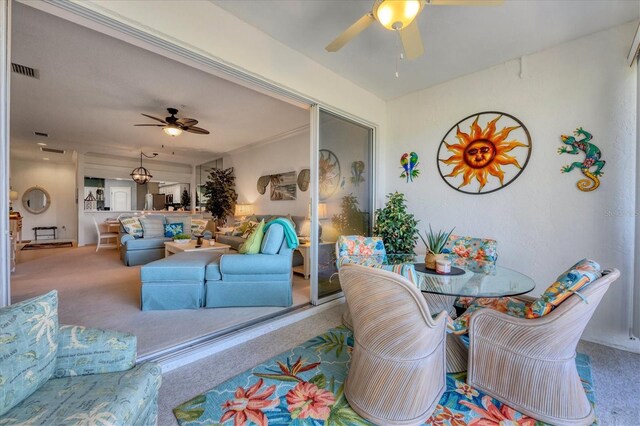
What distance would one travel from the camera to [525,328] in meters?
1.50

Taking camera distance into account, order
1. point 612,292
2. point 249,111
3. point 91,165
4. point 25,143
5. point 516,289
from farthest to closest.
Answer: point 91,165
point 25,143
point 249,111
point 612,292
point 516,289

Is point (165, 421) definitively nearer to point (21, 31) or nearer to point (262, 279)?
point (262, 279)

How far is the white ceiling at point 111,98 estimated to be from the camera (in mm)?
2578

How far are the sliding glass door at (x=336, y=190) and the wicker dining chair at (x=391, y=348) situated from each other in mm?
1599

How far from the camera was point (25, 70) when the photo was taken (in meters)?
3.01

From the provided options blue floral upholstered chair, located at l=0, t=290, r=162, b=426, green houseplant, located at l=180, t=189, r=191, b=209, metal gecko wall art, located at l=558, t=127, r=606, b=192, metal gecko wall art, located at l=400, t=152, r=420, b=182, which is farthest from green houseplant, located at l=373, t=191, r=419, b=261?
green houseplant, located at l=180, t=189, r=191, b=209

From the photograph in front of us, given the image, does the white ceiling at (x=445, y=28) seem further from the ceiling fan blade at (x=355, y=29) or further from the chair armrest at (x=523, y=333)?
the chair armrest at (x=523, y=333)

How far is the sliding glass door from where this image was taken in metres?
3.10

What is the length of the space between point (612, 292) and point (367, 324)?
249 centimetres

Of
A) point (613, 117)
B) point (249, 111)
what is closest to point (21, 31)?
point (249, 111)

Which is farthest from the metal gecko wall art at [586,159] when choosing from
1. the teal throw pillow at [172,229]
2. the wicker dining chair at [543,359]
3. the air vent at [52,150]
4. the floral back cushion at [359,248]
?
the air vent at [52,150]

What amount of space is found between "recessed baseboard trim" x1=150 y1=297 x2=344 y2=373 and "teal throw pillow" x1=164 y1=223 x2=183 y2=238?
4.23m

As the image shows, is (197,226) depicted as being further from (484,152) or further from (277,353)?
(484,152)

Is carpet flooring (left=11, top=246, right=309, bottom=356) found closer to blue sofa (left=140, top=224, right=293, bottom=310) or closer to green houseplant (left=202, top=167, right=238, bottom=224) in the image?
blue sofa (left=140, top=224, right=293, bottom=310)
